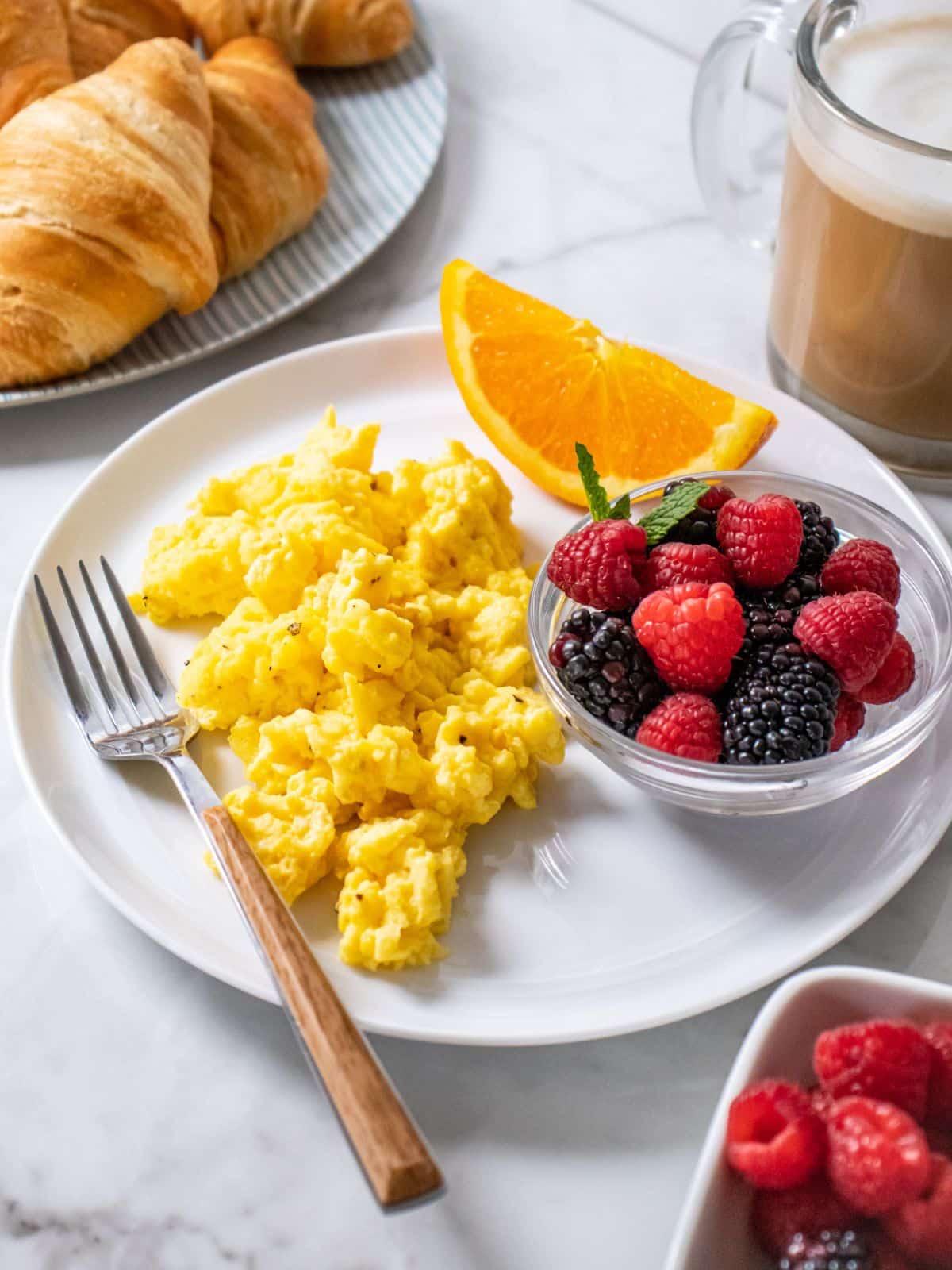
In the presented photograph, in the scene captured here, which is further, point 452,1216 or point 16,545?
point 16,545

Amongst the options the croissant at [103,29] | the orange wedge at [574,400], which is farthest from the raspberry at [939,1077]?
the croissant at [103,29]

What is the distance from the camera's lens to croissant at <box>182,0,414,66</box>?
7.07ft

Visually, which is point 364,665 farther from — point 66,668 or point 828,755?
point 828,755

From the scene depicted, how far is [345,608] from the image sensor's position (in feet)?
A: 4.27

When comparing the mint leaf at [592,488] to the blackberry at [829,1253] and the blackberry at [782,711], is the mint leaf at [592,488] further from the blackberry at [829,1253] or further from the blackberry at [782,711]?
the blackberry at [829,1253]

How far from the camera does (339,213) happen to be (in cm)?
206

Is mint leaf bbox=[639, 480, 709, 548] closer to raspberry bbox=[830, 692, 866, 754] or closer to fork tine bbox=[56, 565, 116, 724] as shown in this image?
raspberry bbox=[830, 692, 866, 754]

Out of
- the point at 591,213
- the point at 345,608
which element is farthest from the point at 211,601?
the point at 591,213

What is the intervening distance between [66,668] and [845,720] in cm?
83

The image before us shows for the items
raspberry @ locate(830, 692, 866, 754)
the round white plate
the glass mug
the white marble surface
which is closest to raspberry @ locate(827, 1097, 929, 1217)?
the white marble surface

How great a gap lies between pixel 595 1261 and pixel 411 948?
302mm

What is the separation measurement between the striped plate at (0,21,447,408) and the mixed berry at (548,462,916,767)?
78cm

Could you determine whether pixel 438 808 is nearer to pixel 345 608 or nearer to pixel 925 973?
pixel 345 608

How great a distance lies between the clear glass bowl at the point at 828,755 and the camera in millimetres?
1176
